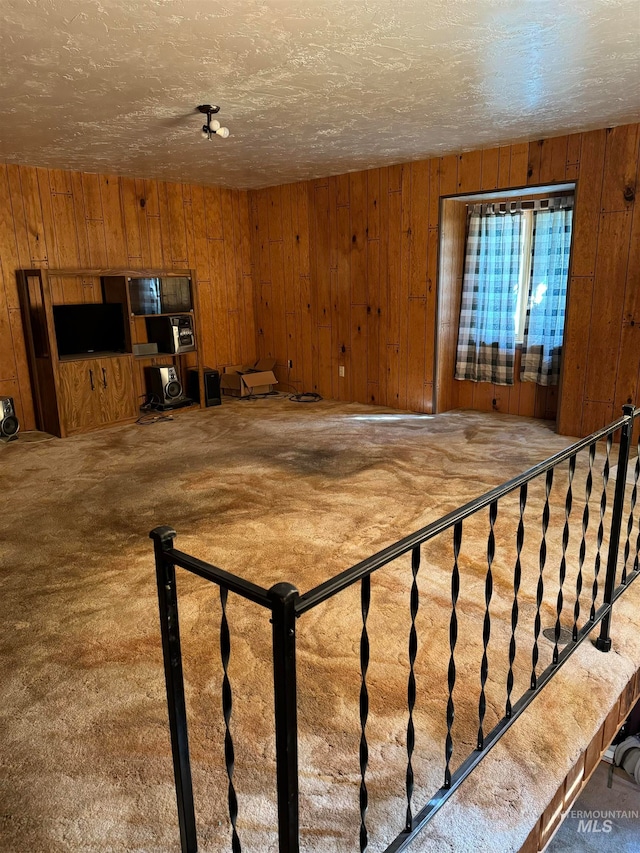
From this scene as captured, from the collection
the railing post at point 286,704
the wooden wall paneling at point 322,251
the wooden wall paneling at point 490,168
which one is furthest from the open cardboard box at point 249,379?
the railing post at point 286,704

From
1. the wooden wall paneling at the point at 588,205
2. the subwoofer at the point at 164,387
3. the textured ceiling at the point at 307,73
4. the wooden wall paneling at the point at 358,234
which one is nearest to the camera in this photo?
the textured ceiling at the point at 307,73

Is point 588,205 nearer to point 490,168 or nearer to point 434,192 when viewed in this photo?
point 490,168

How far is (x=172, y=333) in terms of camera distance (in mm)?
6363

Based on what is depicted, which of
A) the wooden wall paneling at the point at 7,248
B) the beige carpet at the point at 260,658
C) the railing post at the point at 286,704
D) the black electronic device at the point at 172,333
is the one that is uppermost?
the wooden wall paneling at the point at 7,248

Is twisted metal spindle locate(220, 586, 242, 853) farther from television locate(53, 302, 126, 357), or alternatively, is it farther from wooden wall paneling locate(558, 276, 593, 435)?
television locate(53, 302, 126, 357)

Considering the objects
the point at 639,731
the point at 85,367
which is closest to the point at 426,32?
the point at 85,367

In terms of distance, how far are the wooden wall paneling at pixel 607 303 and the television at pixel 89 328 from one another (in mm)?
4352

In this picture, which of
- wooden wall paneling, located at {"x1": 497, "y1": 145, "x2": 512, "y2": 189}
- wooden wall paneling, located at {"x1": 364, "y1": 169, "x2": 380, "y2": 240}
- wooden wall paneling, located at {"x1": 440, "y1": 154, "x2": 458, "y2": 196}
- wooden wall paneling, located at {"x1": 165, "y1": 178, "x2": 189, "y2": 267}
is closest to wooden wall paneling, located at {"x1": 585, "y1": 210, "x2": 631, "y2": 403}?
wooden wall paneling, located at {"x1": 497, "y1": 145, "x2": 512, "y2": 189}

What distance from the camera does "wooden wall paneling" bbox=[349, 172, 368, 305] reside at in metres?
6.28

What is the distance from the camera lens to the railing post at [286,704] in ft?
3.53

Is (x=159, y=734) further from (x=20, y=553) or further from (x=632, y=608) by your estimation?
(x=632, y=608)

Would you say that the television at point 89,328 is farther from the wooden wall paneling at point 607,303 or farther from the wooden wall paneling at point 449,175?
the wooden wall paneling at point 607,303

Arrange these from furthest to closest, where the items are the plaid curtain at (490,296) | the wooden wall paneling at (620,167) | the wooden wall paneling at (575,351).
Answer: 1. the plaid curtain at (490,296)
2. the wooden wall paneling at (575,351)
3. the wooden wall paneling at (620,167)

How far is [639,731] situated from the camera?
15.9 ft
